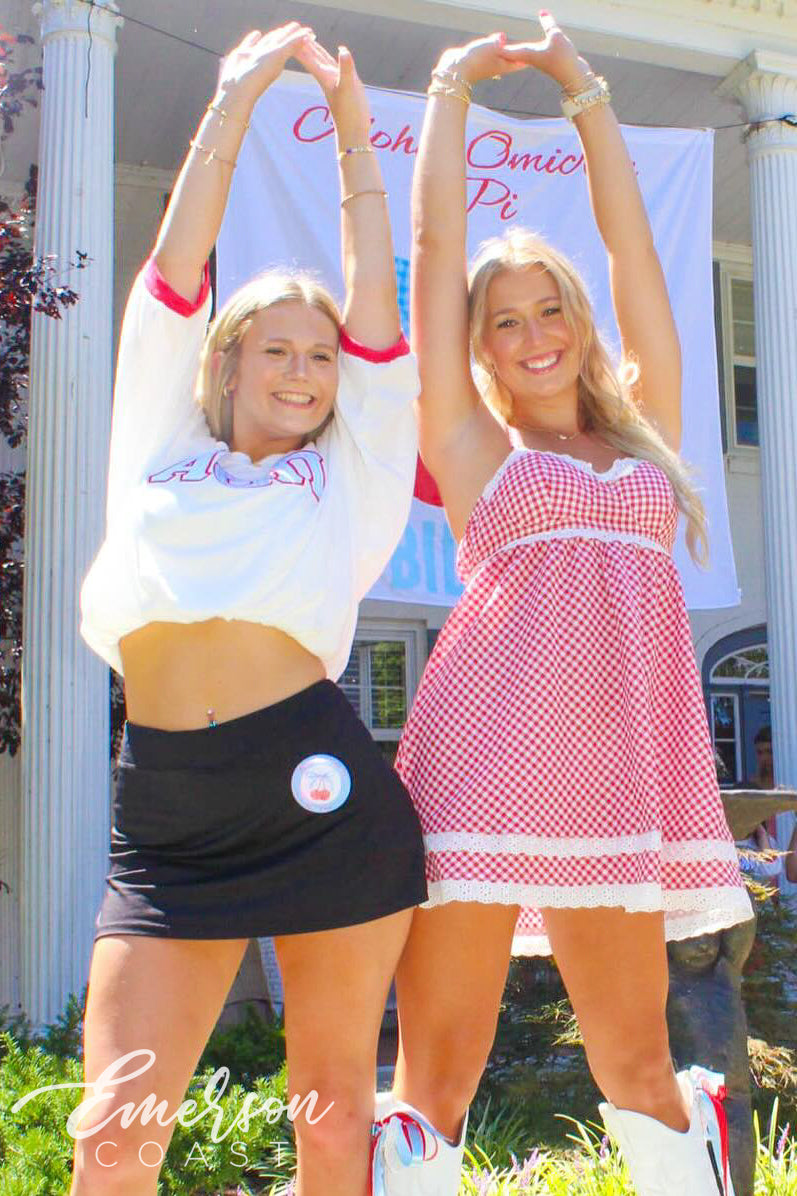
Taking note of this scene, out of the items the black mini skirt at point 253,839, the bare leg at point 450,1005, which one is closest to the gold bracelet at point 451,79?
the black mini skirt at point 253,839

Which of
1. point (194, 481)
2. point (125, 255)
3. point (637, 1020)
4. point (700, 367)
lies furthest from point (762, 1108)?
point (125, 255)

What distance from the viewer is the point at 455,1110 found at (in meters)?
2.05

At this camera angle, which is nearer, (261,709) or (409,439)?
(261,709)

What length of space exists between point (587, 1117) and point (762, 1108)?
0.59m

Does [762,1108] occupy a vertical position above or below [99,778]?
below

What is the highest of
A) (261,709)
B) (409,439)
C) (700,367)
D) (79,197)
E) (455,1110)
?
(79,197)

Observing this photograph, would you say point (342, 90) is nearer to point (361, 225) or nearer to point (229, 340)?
point (361, 225)

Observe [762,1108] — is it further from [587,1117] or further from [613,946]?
[613,946]

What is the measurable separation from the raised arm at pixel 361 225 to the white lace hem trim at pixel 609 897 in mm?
953

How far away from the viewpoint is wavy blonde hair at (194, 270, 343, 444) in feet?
7.48

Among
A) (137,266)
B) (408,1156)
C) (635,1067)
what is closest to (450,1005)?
(408,1156)

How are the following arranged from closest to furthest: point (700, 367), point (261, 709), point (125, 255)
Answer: point (261, 709), point (700, 367), point (125, 255)

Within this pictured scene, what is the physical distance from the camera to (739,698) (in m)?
9.96

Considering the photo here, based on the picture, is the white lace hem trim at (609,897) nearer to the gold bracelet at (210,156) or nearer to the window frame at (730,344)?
the gold bracelet at (210,156)
